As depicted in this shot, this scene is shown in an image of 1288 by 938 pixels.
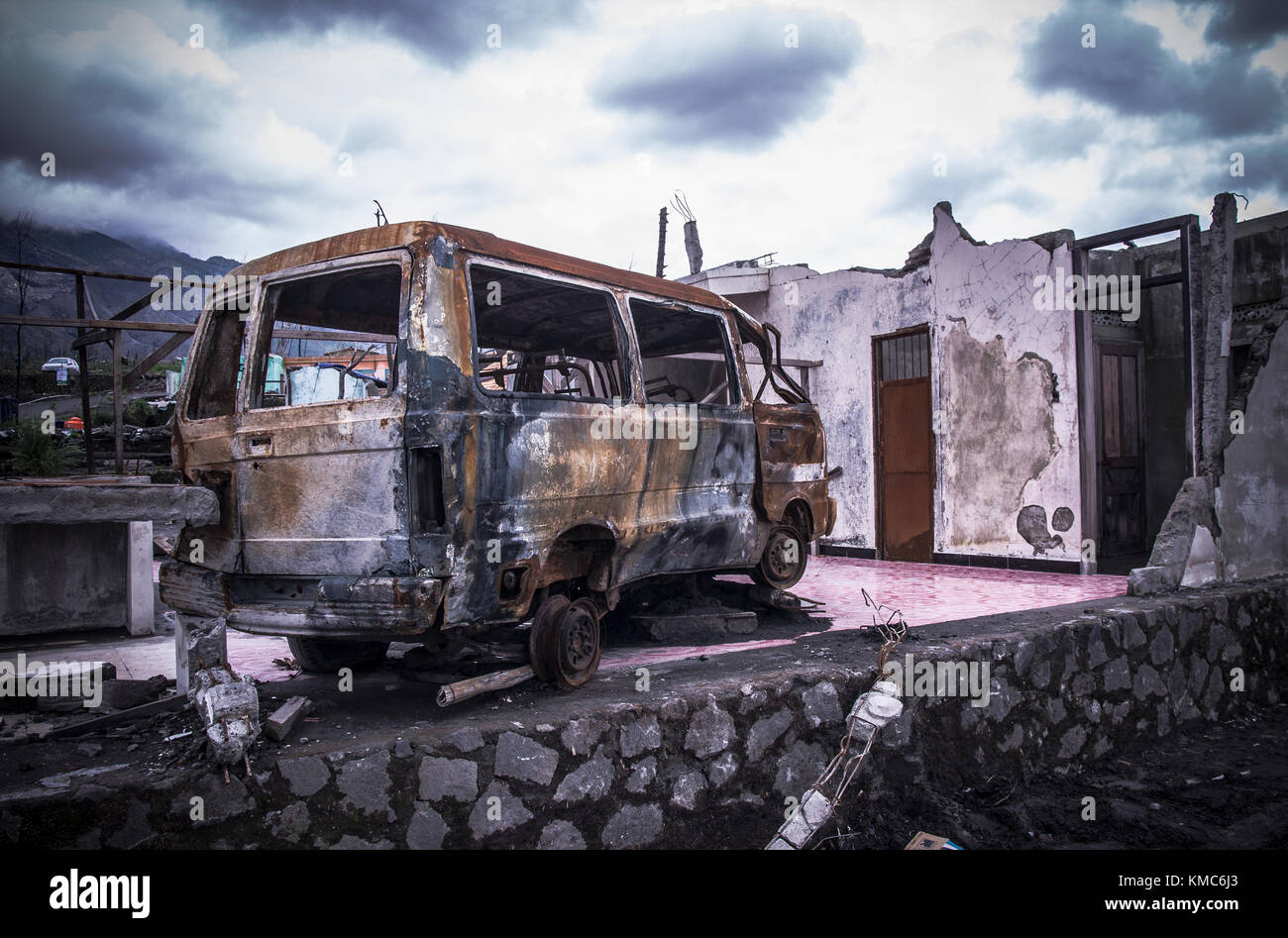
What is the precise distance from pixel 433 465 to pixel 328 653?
1763 millimetres

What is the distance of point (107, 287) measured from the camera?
453 ft

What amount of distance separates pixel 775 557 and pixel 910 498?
4519 mm

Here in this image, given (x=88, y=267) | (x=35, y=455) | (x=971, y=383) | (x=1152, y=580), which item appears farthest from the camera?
(x=88, y=267)

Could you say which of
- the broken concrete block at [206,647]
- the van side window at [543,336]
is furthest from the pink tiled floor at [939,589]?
the broken concrete block at [206,647]

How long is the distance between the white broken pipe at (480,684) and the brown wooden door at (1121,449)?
741cm

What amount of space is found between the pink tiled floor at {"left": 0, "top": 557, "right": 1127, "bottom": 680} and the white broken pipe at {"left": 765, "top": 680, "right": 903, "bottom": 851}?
83cm

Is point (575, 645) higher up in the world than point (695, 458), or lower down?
lower down

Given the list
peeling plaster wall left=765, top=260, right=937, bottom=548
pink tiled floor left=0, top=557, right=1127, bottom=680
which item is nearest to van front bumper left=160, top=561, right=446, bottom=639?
pink tiled floor left=0, top=557, right=1127, bottom=680

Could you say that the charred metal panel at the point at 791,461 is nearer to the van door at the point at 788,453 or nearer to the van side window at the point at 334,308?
the van door at the point at 788,453

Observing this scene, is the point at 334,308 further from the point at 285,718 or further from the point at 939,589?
the point at 939,589

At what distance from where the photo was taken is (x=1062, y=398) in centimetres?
862

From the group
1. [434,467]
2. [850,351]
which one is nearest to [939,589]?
[850,351]

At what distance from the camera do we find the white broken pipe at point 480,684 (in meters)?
3.74
